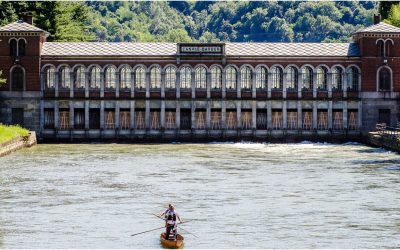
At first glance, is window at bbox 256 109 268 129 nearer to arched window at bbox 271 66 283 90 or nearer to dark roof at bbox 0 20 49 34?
arched window at bbox 271 66 283 90

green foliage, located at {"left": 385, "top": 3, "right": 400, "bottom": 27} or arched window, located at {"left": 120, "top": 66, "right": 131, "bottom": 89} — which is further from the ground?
green foliage, located at {"left": 385, "top": 3, "right": 400, "bottom": 27}

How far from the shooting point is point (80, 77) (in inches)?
4843

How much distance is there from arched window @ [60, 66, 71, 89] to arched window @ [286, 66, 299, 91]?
23.6 meters

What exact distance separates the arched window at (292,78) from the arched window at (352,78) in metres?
5.63

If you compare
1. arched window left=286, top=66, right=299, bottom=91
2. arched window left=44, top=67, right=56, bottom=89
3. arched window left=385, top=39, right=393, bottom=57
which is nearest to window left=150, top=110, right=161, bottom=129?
arched window left=44, top=67, right=56, bottom=89

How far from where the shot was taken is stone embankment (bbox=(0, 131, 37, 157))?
320 feet

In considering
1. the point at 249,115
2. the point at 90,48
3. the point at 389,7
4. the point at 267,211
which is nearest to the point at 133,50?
the point at 90,48

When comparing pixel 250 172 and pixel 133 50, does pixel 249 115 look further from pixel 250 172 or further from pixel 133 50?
pixel 250 172

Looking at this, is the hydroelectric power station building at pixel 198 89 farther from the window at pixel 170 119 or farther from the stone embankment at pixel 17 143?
the stone embankment at pixel 17 143

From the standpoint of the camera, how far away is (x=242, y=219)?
60.2m

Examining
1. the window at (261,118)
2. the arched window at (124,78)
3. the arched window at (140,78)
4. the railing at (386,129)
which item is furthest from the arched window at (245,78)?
the railing at (386,129)

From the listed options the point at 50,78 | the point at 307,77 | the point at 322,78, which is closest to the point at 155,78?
the point at 50,78

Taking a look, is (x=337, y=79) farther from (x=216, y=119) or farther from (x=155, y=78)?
(x=155, y=78)

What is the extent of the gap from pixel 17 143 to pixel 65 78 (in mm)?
18835
